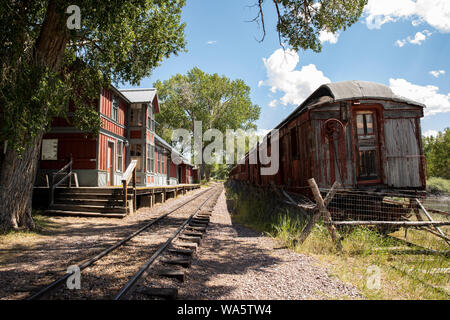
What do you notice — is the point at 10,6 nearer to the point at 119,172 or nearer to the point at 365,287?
the point at 365,287

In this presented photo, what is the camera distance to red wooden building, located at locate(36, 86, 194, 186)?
12875mm

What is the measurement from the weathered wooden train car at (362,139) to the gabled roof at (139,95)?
1228 centimetres

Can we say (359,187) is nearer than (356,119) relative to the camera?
Yes

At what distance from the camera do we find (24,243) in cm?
605

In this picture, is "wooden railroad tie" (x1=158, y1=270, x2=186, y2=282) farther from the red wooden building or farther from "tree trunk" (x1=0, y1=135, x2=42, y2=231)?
the red wooden building

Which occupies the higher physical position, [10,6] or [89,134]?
[10,6]

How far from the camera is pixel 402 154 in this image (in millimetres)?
8031

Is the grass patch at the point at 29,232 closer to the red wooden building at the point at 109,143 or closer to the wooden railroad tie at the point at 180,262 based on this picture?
the red wooden building at the point at 109,143

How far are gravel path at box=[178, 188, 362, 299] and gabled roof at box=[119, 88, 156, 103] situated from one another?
13718 millimetres

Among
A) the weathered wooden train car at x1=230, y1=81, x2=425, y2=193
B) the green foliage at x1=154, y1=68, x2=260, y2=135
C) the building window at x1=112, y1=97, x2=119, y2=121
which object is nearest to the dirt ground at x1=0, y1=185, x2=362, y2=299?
the weathered wooden train car at x1=230, y1=81, x2=425, y2=193

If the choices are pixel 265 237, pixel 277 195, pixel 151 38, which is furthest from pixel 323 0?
pixel 265 237

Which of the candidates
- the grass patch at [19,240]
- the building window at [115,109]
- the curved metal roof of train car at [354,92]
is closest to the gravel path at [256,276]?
the grass patch at [19,240]

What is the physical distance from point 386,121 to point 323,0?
4656mm

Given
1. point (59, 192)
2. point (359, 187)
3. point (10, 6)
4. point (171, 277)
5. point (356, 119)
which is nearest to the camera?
point (171, 277)
